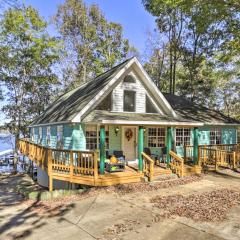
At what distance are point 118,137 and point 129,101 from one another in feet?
7.06

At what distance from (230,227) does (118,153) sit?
25.4 ft

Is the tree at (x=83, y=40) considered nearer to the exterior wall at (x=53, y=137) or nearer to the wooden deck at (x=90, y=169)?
the exterior wall at (x=53, y=137)

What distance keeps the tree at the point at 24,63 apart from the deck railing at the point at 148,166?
19.4 metres

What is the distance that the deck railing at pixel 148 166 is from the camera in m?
12.8

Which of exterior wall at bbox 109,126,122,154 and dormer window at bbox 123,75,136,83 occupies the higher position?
dormer window at bbox 123,75,136,83

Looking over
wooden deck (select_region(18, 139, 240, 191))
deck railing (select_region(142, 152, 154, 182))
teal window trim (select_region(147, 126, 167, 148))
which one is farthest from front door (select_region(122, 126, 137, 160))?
deck railing (select_region(142, 152, 154, 182))

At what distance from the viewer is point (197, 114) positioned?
2134 centimetres

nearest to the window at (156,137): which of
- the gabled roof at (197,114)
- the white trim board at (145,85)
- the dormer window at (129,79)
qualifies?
the white trim board at (145,85)

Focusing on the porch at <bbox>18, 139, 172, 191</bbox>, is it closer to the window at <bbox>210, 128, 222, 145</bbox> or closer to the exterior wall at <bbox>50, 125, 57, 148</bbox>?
the exterior wall at <bbox>50, 125, 57, 148</bbox>

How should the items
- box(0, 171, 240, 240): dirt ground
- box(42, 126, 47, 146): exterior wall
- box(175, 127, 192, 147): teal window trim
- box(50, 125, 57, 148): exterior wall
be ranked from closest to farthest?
box(0, 171, 240, 240): dirt ground → box(50, 125, 57, 148): exterior wall → box(175, 127, 192, 147): teal window trim → box(42, 126, 47, 146): exterior wall

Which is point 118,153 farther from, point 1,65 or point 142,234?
point 1,65

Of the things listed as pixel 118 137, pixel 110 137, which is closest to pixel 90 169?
pixel 110 137

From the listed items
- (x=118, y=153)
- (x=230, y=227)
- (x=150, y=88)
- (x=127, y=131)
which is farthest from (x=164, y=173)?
(x=230, y=227)

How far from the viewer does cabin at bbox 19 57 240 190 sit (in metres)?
12.4
